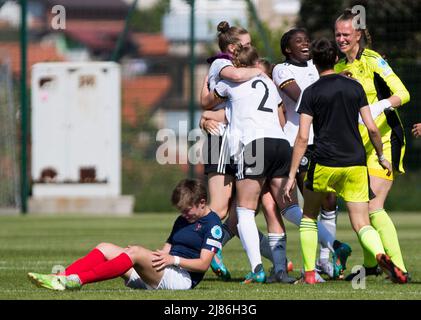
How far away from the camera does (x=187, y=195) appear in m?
8.26

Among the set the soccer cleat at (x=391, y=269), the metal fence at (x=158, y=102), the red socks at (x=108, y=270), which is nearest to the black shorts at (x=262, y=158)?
the soccer cleat at (x=391, y=269)

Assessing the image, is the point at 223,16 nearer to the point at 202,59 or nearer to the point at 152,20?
the point at 202,59

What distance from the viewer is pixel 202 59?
32719mm

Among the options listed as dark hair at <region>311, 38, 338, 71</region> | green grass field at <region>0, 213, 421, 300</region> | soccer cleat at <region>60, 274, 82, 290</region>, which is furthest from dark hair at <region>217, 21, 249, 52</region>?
Result: soccer cleat at <region>60, 274, 82, 290</region>

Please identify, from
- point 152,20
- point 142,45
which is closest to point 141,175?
point 142,45

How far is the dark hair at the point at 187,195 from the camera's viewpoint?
8227 mm

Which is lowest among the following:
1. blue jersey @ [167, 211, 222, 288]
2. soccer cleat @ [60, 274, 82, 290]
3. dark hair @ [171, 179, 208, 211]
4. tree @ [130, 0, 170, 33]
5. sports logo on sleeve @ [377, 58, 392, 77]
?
soccer cleat @ [60, 274, 82, 290]

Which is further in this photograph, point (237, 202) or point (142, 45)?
point (142, 45)

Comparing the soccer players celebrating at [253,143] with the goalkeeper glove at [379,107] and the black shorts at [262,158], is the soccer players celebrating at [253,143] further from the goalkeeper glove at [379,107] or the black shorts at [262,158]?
the goalkeeper glove at [379,107]

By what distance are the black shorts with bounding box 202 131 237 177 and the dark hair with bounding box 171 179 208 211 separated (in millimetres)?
1452

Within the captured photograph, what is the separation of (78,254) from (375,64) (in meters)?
4.22

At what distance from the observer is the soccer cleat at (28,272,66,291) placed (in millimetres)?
7949

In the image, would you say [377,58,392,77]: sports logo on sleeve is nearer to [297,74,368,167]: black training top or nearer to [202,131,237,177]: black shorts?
[297,74,368,167]: black training top

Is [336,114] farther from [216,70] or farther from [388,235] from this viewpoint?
[216,70]
